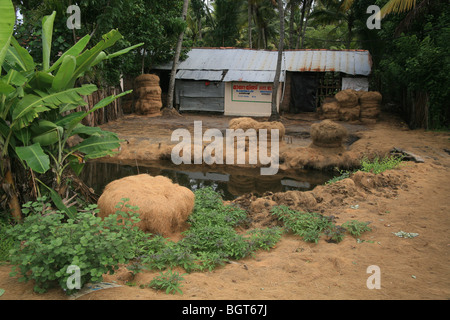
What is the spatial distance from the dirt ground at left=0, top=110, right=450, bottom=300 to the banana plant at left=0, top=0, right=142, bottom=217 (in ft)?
4.53

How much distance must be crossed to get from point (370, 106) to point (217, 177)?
33.2 ft

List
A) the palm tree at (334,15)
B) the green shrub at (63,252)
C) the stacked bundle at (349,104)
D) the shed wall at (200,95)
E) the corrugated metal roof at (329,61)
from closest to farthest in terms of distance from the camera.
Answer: the green shrub at (63,252) < the stacked bundle at (349,104) < the corrugated metal roof at (329,61) < the shed wall at (200,95) < the palm tree at (334,15)

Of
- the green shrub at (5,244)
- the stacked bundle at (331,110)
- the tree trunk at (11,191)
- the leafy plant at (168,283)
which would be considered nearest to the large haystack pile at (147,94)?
the stacked bundle at (331,110)

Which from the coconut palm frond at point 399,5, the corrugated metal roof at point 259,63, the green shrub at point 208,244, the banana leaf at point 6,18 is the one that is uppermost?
the coconut palm frond at point 399,5

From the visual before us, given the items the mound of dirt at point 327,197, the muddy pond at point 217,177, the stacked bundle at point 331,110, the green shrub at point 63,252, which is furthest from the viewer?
the stacked bundle at point 331,110

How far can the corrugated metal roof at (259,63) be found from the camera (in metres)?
18.9

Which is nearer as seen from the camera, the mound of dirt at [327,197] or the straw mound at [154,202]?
the straw mound at [154,202]

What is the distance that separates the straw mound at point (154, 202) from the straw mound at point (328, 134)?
6248 mm

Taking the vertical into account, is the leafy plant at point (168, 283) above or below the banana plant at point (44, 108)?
below

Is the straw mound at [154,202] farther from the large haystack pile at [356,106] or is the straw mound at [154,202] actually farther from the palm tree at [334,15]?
the palm tree at [334,15]

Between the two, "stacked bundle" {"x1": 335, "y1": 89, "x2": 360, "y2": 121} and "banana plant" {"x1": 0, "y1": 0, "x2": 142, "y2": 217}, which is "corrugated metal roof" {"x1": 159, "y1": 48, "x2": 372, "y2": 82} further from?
"banana plant" {"x1": 0, "y1": 0, "x2": 142, "y2": 217}

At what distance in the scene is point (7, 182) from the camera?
447 cm

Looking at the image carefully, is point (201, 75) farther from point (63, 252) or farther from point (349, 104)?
point (63, 252)
